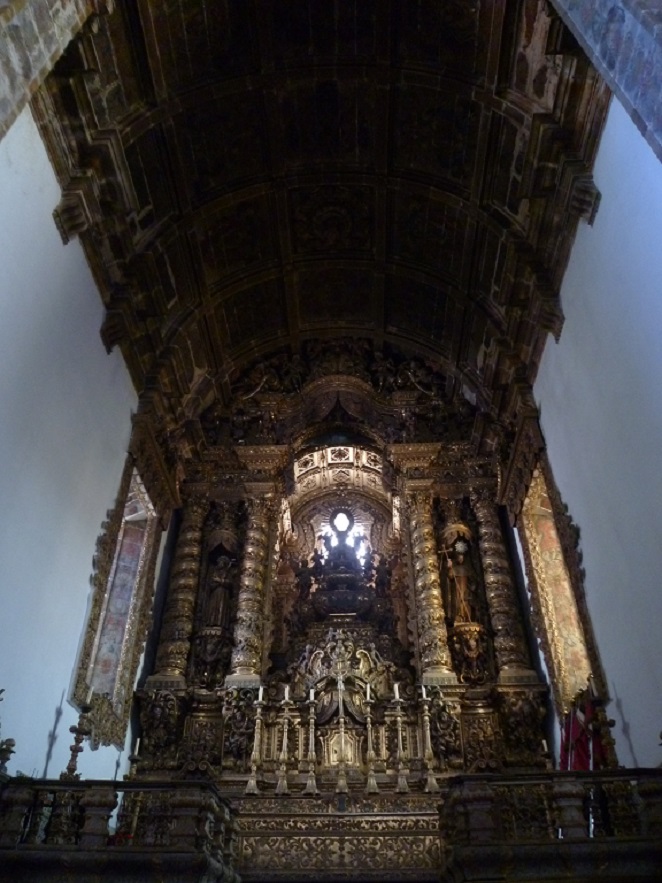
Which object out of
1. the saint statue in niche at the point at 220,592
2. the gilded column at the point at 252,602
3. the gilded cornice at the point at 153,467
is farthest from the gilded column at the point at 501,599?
the gilded cornice at the point at 153,467

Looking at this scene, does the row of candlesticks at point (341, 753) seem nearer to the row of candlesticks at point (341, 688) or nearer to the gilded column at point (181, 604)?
the row of candlesticks at point (341, 688)

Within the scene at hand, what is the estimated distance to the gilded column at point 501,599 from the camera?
11.8m

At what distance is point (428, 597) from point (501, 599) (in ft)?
4.22

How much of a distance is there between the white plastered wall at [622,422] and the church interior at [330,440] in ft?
0.19

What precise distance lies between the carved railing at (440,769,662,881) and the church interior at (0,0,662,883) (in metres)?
0.03

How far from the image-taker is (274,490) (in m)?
14.5

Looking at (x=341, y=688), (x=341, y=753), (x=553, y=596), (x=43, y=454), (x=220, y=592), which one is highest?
(x=220, y=592)

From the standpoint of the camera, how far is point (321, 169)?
12.3 metres

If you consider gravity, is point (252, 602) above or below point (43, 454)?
above

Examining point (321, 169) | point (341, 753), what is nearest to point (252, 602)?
point (341, 753)

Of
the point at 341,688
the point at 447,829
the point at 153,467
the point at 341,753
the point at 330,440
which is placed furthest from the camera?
the point at 330,440

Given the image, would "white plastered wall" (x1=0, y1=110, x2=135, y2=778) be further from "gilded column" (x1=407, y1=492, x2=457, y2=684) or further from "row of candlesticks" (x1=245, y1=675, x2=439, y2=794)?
"gilded column" (x1=407, y1=492, x2=457, y2=684)

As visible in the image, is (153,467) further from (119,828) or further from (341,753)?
(119,828)

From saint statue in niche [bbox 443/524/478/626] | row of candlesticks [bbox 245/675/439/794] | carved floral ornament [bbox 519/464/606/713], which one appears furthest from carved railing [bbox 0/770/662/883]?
saint statue in niche [bbox 443/524/478/626]
